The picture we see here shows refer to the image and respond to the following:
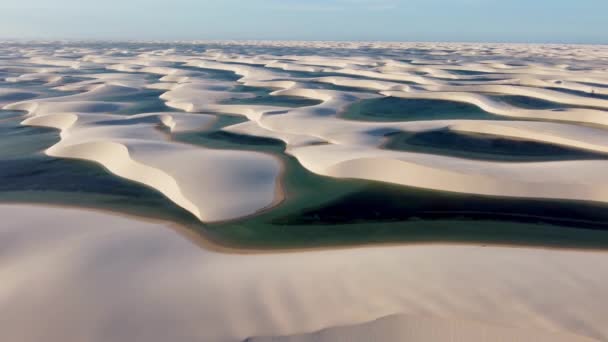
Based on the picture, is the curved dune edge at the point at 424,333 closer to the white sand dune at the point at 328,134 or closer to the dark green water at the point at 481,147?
the white sand dune at the point at 328,134

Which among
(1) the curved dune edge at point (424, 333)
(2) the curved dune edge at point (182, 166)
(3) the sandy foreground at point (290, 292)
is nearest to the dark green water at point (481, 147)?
(2) the curved dune edge at point (182, 166)

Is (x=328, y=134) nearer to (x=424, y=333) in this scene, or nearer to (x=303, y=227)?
(x=303, y=227)

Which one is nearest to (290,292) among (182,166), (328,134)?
(182,166)

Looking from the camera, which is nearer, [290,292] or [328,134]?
[290,292]

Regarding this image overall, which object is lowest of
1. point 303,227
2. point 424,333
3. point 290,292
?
point 303,227

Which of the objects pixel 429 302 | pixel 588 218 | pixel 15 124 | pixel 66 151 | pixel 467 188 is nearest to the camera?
pixel 429 302

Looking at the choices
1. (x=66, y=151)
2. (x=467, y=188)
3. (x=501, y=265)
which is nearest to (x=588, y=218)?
(x=467, y=188)

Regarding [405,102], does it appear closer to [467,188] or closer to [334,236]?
[467,188]

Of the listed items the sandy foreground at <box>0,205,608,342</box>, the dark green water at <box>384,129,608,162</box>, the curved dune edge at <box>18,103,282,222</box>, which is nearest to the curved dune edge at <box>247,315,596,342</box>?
the sandy foreground at <box>0,205,608,342</box>

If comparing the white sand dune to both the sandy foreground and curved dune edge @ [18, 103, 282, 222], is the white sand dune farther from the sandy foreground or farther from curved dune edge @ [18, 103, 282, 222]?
the sandy foreground
